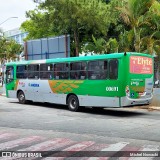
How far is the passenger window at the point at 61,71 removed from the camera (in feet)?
58.6

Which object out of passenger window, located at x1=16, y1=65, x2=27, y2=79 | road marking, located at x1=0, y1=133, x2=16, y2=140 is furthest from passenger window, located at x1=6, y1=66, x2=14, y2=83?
road marking, located at x1=0, y1=133, x2=16, y2=140

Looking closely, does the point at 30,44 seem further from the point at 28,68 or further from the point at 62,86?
the point at 62,86

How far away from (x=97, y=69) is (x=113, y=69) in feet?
3.51

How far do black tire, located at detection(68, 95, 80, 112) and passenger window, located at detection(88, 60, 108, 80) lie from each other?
5.22 feet

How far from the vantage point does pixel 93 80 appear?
16250mm

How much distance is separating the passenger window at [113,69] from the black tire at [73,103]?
8.93 ft

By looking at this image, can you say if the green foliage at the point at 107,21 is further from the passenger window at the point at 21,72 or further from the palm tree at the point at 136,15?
the passenger window at the point at 21,72

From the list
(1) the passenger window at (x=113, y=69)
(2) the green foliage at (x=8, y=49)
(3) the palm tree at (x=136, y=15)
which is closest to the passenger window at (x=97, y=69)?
(1) the passenger window at (x=113, y=69)

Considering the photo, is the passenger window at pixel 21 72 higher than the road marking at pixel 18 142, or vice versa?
the passenger window at pixel 21 72

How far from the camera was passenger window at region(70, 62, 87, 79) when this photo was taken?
16766mm

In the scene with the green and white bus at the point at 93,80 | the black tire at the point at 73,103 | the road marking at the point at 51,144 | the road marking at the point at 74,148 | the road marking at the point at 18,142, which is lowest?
the road marking at the point at 74,148

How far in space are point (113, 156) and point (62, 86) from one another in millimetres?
10822

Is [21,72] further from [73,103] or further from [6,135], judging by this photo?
[6,135]

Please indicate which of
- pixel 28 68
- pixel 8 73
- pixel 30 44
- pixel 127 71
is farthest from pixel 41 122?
pixel 30 44
